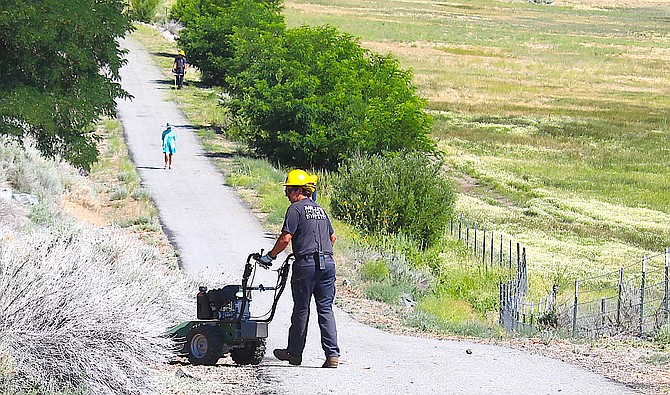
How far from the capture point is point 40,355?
23.3ft

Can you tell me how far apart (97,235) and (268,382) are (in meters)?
3.92

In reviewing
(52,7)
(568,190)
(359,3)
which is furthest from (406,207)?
(359,3)

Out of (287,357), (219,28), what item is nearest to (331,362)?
(287,357)

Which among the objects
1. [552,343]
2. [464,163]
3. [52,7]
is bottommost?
[464,163]

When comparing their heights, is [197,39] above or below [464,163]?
above

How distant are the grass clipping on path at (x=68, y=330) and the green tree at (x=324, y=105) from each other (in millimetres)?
21987

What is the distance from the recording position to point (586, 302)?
18328 millimetres

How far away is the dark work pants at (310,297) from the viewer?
8.95 m

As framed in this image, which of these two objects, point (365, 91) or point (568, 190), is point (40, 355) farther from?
point (568, 190)

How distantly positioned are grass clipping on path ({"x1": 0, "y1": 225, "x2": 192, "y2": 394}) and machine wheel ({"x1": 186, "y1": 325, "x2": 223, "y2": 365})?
40.7 inches

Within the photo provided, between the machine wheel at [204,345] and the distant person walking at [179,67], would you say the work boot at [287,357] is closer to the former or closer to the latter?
the machine wheel at [204,345]

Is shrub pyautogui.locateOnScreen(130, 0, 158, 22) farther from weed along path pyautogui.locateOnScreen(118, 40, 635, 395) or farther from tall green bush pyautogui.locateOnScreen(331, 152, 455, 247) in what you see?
weed along path pyautogui.locateOnScreen(118, 40, 635, 395)

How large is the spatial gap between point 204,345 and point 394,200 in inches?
550

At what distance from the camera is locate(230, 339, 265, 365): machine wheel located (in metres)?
9.33
